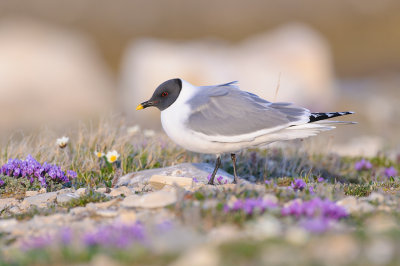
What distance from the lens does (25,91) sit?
2541 cm

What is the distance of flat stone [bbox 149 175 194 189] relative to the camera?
6281 millimetres

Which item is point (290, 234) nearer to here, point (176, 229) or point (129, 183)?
point (176, 229)

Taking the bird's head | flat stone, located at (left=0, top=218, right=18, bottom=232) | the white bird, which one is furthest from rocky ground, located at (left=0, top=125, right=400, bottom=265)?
the bird's head

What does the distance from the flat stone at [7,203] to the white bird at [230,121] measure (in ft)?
5.84

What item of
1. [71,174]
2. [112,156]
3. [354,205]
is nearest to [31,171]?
[71,174]

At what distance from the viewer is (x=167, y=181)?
640 cm

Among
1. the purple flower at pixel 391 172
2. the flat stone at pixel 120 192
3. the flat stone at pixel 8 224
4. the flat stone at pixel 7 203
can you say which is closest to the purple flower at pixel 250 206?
the flat stone at pixel 120 192

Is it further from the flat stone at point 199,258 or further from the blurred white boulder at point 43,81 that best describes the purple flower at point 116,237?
the blurred white boulder at point 43,81

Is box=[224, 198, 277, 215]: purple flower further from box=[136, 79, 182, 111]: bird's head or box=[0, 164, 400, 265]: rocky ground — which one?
box=[136, 79, 182, 111]: bird's head

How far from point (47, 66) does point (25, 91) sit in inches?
63.7

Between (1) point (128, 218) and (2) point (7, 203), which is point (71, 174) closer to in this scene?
(2) point (7, 203)

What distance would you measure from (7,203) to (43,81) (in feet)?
66.8

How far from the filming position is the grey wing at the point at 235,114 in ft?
20.1

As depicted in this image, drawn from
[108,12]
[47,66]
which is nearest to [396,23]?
[108,12]
